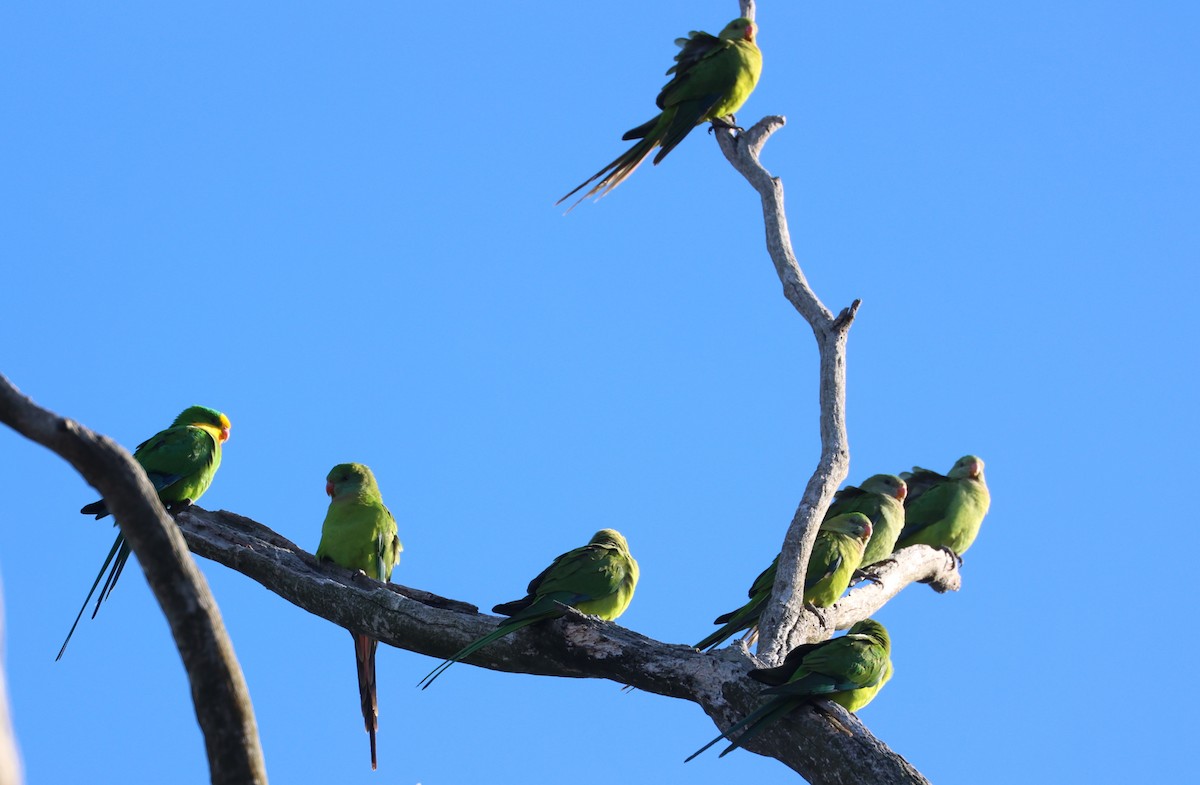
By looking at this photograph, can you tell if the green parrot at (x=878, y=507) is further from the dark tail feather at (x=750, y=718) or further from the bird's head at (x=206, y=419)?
the bird's head at (x=206, y=419)

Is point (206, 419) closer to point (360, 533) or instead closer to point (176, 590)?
point (360, 533)

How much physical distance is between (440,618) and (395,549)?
139 cm

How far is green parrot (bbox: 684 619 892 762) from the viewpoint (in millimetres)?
A: 4547

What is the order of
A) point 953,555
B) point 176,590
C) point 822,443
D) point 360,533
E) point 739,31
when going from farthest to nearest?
point 953,555 → point 739,31 → point 360,533 → point 822,443 → point 176,590

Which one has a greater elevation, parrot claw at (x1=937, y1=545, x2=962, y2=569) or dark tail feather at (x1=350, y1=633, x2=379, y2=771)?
parrot claw at (x1=937, y1=545, x2=962, y2=569)

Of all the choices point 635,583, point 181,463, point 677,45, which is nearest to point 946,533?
point 635,583

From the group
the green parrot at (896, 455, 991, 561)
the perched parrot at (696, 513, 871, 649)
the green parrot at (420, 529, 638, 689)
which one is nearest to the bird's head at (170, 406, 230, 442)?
the green parrot at (420, 529, 638, 689)

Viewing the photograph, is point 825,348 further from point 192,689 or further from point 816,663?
point 192,689

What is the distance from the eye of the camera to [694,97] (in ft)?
24.6

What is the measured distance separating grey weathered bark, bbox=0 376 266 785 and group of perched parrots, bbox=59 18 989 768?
2.25 meters

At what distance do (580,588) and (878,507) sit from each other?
256cm

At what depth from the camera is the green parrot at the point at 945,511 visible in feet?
27.4

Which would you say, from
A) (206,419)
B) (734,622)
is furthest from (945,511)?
(206,419)

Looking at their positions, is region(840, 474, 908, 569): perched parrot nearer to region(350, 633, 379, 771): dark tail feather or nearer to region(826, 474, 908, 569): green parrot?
region(826, 474, 908, 569): green parrot
